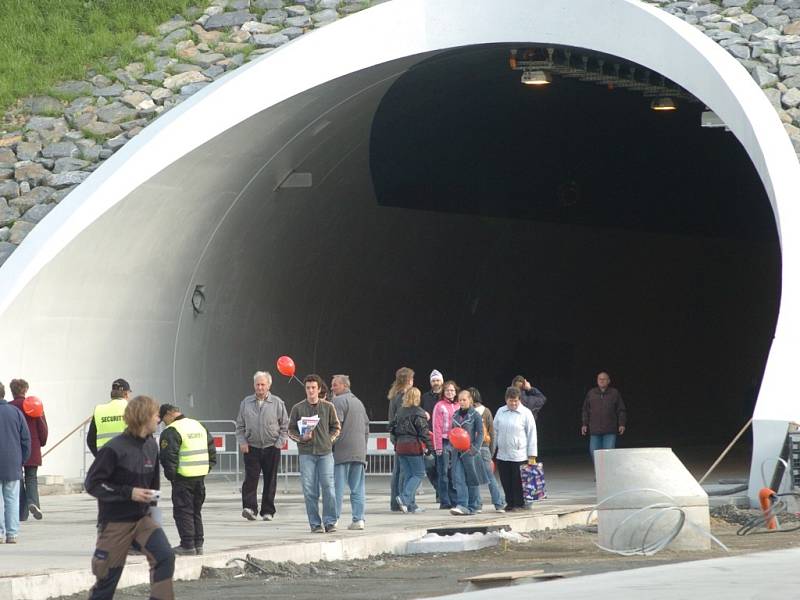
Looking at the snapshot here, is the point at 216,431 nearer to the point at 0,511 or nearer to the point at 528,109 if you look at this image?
the point at 528,109

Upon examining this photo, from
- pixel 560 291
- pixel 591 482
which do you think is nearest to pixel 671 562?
pixel 591 482

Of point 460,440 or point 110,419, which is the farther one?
point 460,440

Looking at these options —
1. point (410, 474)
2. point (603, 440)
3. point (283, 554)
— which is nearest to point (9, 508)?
point (283, 554)

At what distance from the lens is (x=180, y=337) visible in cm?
2266

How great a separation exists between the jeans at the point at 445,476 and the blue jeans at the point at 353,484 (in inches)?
77.9

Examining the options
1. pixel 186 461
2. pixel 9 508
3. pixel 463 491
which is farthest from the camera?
pixel 463 491

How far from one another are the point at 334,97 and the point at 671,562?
11068 mm

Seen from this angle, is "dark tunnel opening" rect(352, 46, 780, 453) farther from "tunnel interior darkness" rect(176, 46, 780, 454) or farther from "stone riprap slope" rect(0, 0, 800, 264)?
"stone riprap slope" rect(0, 0, 800, 264)

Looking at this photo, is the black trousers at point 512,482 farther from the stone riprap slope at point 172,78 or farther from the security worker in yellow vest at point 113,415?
the stone riprap slope at point 172,78

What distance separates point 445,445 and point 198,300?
6.49 m

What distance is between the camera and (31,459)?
16.7 meters

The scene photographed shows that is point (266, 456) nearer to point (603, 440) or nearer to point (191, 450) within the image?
point (191, 450)

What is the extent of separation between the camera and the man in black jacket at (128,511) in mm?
9414

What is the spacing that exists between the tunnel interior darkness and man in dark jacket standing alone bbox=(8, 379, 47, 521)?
230 inches
